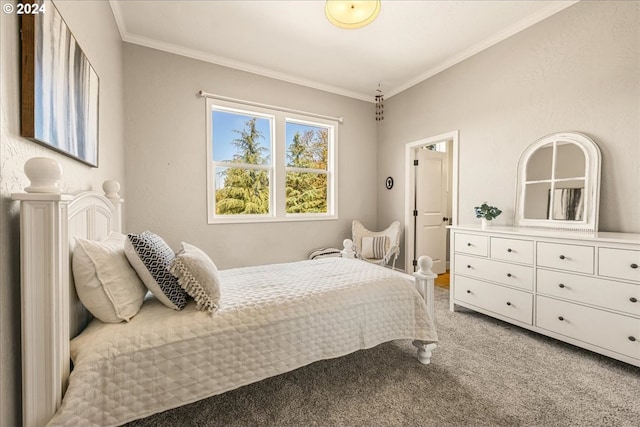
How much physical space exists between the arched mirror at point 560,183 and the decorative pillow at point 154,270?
3.01 meters

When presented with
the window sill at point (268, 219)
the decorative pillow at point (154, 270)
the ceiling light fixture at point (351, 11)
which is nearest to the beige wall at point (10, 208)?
the decorative pillow at point (154, 270)

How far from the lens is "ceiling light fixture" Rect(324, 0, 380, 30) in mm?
1782

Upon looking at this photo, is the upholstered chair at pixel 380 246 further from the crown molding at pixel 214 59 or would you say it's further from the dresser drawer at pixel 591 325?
the crown molding at pixel 214 59

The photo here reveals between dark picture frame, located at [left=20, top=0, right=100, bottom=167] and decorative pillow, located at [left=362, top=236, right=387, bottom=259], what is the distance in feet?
10.1

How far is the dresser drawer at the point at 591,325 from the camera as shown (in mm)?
1749

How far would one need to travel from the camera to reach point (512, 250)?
7.73ft

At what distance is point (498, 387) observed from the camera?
1636mm

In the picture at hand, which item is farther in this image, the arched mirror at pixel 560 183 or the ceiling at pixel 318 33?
the ceiling at pixel 318 33

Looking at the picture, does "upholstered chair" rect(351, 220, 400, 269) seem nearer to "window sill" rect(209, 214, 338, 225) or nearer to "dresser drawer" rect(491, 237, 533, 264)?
"window sill" rect(209, 214, 338, 225)

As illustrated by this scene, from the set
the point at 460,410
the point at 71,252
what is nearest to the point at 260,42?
the point at 71,252

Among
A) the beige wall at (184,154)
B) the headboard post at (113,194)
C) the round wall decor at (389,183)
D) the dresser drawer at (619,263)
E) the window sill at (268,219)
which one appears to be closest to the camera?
the dresser drawer at (619,263)

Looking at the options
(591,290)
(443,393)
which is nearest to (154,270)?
(443,393)

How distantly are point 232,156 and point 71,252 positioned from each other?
8.06 ft

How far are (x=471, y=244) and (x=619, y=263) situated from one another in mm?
1019
